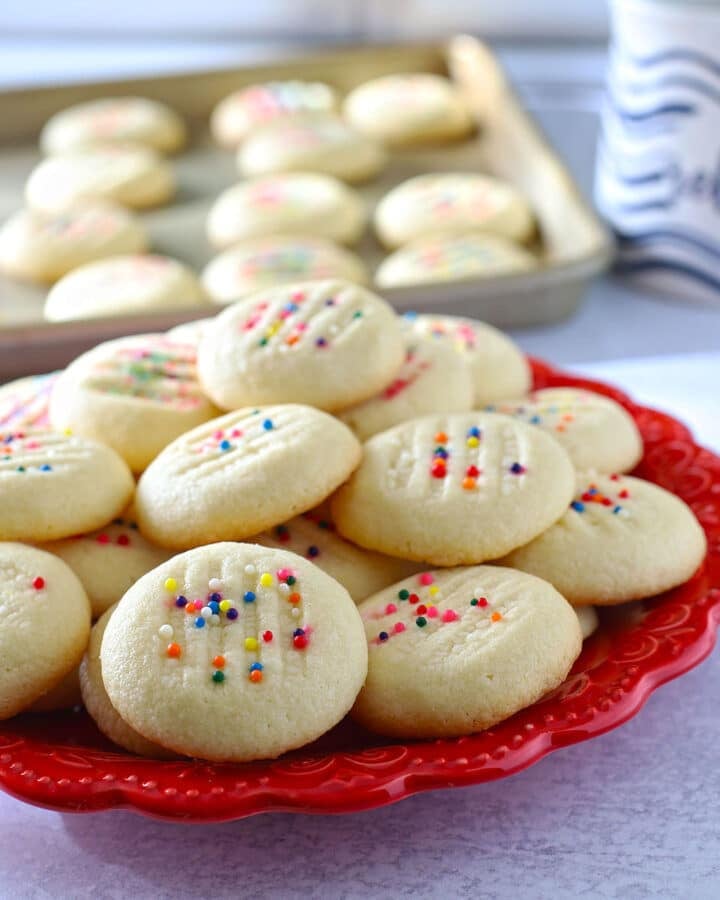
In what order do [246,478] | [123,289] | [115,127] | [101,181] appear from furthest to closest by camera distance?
[115,127], [101,181], [123,289], [246,478]

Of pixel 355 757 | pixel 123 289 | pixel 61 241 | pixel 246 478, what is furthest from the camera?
pixel 61 241

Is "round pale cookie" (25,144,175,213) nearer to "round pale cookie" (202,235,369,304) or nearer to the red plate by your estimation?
"round pale cookie" (202,235,369,304)

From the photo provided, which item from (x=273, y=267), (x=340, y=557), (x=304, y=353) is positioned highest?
(x=304, y=353)

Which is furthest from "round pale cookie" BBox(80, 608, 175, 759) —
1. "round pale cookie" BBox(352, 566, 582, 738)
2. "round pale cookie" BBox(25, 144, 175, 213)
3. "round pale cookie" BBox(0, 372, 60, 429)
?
"round pale cookie" BBox(25, 144, 175, 213)

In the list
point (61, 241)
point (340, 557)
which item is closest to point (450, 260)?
point (61, 241)

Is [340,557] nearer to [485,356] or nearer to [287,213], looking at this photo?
[485,356]

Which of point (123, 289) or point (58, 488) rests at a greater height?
point (58, 488)

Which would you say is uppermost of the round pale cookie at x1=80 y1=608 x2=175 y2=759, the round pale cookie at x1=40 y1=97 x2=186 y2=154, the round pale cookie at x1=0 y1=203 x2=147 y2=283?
the round pale cookie at x1=80 y1=608 x2=175 y2=759
